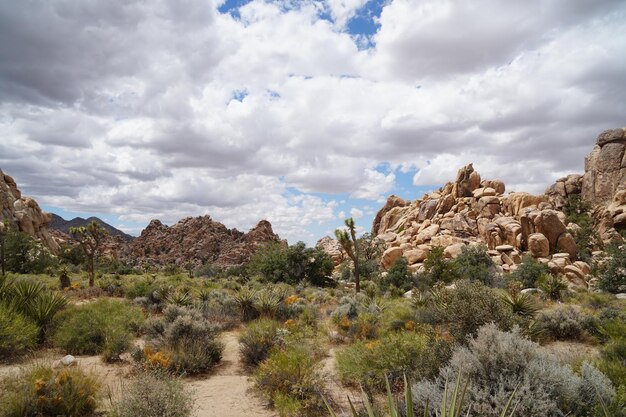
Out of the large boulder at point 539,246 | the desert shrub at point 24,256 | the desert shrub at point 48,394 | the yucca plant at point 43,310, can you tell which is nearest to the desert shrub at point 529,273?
the large boulder at point 539,246

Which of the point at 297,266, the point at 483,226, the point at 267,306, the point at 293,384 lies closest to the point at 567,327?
the point at 293,384

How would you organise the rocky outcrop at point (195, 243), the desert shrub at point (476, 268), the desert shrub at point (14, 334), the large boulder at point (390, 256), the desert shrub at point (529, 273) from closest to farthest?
1. the desert shrub at point (14, 334)
2. the desert shrub at point (476, 268)
3. the desert shrub at point (529, 273)
4. the large boulder at point (390, 256)
5. the rocky outcrop at point (195, 243)

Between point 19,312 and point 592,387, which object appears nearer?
point 592,387

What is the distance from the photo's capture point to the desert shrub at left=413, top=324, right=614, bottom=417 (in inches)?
182

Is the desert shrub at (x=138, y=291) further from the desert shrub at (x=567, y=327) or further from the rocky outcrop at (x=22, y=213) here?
the rocky outcrop at (x=22, y=213)

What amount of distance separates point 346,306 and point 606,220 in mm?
48270

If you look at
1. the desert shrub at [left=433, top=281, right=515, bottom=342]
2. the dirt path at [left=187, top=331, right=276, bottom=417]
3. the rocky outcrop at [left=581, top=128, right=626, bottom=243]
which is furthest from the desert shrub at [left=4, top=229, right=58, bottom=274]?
the rocky outcrop at [left=581, top=128, right=626, bottom=243]

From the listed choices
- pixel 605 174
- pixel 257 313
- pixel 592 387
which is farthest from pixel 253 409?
pixel 605 174

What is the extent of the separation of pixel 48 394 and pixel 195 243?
266 feet

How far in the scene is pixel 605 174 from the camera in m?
54.4

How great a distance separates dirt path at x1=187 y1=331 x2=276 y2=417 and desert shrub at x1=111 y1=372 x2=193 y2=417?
1.09 m

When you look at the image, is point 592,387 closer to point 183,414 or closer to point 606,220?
point 183,414

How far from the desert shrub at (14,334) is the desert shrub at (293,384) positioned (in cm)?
584

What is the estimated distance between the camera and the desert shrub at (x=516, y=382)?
4.63 m
